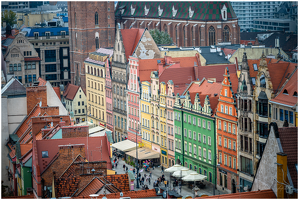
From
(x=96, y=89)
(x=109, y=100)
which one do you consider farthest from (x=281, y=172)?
(x=96, y=89)

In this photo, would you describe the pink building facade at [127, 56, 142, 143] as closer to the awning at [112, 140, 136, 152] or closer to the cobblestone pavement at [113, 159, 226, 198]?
the awning at [112, 140, 136, 152]

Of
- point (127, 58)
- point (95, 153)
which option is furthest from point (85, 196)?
point (127, 58)

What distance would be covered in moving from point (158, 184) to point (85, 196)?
4966cm

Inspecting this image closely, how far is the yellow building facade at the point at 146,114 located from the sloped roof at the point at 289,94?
1559 inches

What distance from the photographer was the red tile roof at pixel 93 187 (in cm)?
5499

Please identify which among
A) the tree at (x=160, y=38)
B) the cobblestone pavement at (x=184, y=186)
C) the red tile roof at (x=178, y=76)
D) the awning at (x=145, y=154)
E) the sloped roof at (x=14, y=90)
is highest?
the tree at (x=160, y=38)

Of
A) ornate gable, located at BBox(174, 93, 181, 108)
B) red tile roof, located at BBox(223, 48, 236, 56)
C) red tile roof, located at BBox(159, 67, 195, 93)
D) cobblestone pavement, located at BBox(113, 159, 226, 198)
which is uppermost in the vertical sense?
red tile roof, located at BBox(223, 48, 236, 56)

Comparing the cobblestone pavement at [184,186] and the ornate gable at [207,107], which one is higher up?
the ornate gable at [207,107]

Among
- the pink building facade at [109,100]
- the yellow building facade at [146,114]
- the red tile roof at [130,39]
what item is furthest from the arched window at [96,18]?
the yellow building facade at [146,114]

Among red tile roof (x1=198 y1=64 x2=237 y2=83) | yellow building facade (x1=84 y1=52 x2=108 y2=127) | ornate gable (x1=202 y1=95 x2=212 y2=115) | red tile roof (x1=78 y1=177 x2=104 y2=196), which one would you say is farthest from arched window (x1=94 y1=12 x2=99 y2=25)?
red tile roof (x1=78 y1=177 x2=104 y2=196)

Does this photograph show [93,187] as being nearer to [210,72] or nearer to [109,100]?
[210,72]

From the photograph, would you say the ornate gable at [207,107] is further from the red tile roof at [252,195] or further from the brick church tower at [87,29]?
the brick church tower at [87,29]

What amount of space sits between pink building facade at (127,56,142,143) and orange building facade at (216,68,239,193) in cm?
2999

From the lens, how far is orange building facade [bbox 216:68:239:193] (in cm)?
9538
